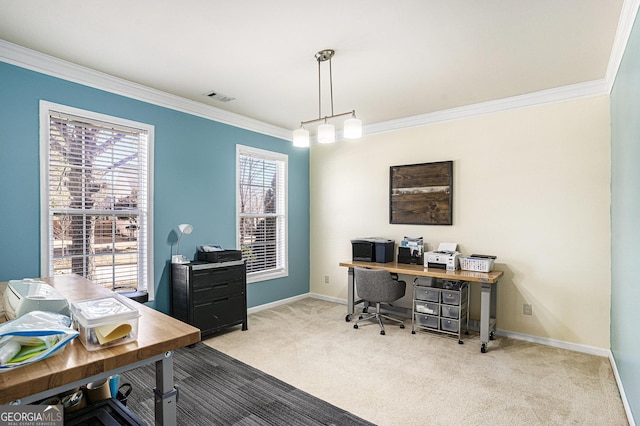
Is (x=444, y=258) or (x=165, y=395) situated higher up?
(x=444, y=258)

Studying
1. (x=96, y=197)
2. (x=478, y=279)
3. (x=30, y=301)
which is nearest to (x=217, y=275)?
(x=96, y=197)

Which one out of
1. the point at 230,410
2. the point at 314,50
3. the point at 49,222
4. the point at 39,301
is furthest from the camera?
the point at 49,222

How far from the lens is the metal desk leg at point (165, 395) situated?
47.5 inches

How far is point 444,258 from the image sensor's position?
3.88 metres

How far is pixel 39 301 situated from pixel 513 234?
4064 millimetres

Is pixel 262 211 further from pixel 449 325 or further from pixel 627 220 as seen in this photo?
pixel 627 220

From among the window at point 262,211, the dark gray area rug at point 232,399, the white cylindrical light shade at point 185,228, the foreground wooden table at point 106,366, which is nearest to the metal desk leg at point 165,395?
the foreground wooden table at point 106,366

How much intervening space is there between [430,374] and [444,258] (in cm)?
137

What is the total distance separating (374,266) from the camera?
422 centimetres

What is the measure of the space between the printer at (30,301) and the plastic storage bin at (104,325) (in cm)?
15

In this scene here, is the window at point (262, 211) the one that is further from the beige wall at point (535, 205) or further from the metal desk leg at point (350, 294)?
the beige wall at point (535, 205)

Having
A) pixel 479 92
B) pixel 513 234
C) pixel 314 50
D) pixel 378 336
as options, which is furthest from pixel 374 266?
pixel 314 50

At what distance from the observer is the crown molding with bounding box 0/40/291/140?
2750mm

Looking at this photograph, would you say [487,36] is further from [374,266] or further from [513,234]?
[374,266]
